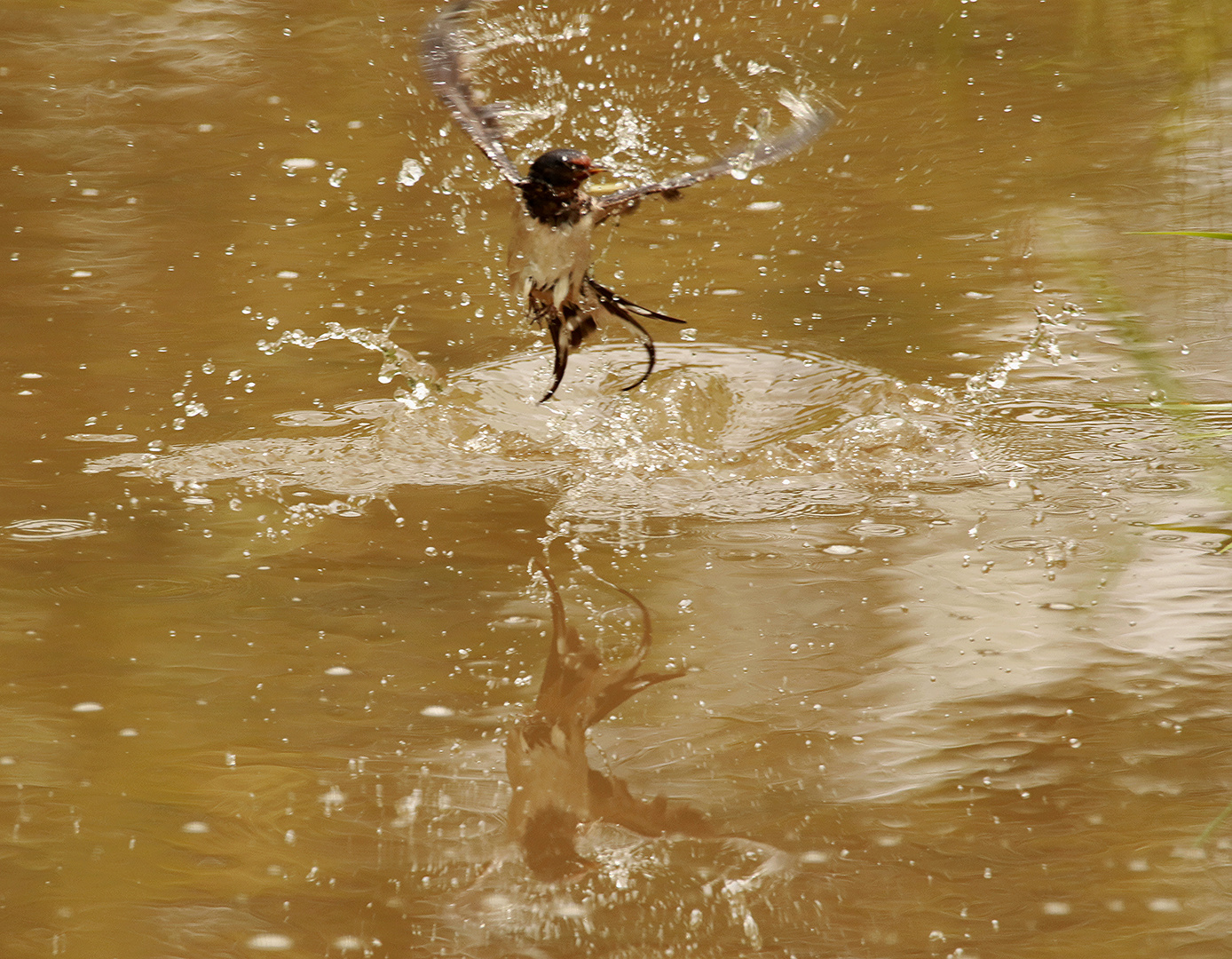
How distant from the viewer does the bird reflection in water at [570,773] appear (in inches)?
78.2

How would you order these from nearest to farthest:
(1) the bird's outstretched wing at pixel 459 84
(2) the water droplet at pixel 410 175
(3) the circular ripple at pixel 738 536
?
(1) the bird's outstretched wing at pixel 459 84, (3) the circular ripple at pixel 738 536, (2) the water droplet at pixel 410 175

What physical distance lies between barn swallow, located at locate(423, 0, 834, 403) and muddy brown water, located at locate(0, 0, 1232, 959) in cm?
44

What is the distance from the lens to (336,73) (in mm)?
5812

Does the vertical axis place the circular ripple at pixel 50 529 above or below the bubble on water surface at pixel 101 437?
above

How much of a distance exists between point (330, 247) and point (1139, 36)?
3640 mm

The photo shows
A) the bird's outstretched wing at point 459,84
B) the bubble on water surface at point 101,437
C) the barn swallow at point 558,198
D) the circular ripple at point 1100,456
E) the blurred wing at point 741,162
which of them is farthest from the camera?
the bubble on water surface at point 101,437

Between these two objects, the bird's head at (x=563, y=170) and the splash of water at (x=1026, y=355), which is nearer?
the bird's head at (x=563, y=170)

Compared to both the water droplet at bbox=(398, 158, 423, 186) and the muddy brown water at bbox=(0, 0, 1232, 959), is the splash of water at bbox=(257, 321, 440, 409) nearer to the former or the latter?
the muddy brown water at bbox=(0, 0, 1232, 959)

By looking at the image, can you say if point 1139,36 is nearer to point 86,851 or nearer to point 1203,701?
point 1203,701

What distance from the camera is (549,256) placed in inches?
102

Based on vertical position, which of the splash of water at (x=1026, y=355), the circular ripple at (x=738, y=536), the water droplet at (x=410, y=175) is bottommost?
the water droplet at (x=410, y=175)

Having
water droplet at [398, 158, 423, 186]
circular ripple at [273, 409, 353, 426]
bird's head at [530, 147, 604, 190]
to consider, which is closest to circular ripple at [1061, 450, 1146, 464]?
bird's head at [530, 147, 604, 190]

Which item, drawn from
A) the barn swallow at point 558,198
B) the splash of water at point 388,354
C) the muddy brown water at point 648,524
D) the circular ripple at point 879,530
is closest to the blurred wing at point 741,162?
the barn swallow at point 558,198

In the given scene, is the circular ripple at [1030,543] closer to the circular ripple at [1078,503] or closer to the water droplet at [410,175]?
the circular ripple at [1078,503]
